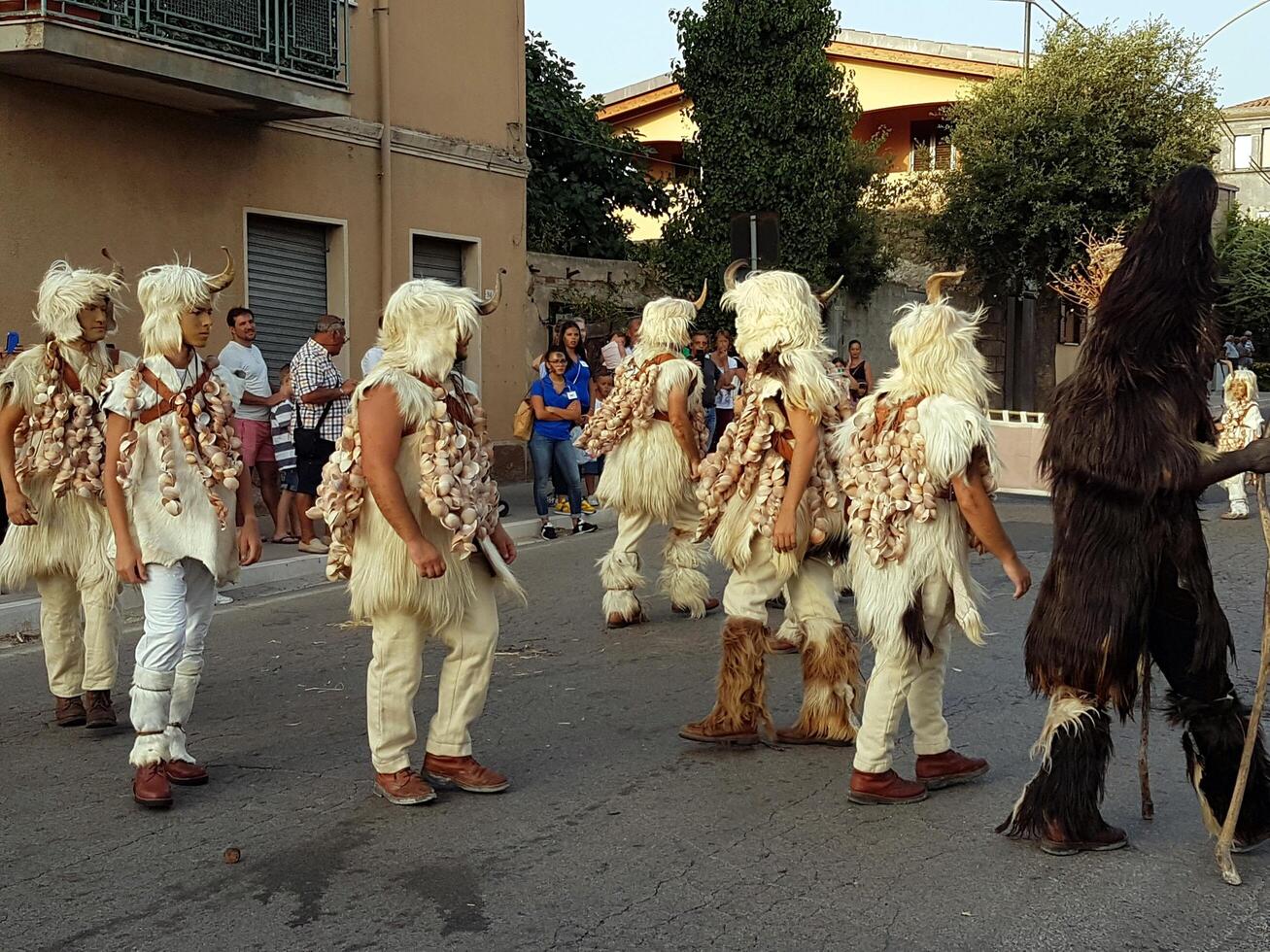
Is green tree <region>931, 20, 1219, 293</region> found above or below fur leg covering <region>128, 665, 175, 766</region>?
above

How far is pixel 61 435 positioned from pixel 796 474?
10.8 ft

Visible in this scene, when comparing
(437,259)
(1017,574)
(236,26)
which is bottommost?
(1017,574)

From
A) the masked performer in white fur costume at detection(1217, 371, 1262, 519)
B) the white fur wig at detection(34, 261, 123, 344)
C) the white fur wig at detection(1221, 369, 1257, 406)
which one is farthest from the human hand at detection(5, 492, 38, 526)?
the white fur wig at detection(1221, 369, 1257, 406)

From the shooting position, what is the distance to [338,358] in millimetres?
15758

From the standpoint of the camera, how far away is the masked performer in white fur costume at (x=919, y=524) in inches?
205

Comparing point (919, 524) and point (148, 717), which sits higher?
point (919, 524)

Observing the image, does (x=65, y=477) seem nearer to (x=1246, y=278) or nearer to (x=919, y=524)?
(x=919, y=524)

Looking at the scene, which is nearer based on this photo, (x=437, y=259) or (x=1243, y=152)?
(x=437, y=259)

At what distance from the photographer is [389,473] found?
16.9 ft

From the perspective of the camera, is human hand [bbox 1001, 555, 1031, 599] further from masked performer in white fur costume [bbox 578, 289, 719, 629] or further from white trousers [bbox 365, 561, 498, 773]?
masked performer in white fur costume [bbox 578, 289, 719, 629]

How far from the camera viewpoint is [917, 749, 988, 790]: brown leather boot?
5.63 meters

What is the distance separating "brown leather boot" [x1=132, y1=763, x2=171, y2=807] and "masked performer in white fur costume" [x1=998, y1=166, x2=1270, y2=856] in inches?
125

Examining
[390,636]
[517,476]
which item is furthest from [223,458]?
[517,476]

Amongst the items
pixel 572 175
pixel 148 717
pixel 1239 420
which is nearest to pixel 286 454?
pixel 148 717
